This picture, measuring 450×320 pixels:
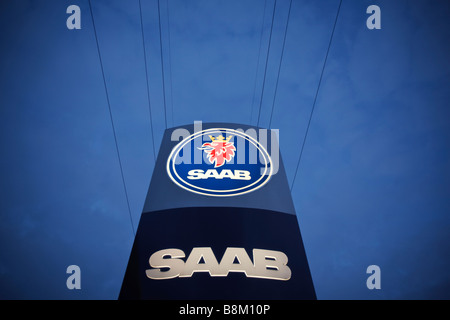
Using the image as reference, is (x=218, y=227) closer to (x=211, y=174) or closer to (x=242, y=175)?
(x=211, y=174)

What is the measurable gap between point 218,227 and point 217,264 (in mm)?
1027

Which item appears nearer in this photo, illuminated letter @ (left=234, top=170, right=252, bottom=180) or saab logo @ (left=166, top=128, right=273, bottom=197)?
saab logo @ (left=166, top=128, right=273, bottom=197)

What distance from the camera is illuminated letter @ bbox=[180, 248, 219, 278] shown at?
20.3ft

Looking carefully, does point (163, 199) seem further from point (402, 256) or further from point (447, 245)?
point (447, 245)

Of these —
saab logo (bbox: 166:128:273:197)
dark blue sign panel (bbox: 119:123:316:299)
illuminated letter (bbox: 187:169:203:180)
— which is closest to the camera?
dark blue sign panel (bbox: 119:123:316:299)

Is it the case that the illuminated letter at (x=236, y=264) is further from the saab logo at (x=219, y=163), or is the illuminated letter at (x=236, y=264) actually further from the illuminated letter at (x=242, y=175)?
the illuminated letter at (x=242, y=175)

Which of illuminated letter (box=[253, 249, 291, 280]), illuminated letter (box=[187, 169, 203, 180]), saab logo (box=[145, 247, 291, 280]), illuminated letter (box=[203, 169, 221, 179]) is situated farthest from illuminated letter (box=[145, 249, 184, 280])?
illuminated letter (box=[203, 169, 221, 179])

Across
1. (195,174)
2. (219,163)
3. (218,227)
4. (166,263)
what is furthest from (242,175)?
(166,263)

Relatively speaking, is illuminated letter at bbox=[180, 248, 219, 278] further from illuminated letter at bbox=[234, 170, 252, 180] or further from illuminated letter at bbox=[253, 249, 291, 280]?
illuminated letter at bbox=[234, 170, 252, 180]

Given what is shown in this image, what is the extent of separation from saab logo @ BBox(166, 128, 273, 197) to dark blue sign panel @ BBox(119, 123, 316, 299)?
1.2 inches

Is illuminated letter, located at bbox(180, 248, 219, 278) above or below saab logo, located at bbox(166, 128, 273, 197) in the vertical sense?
below

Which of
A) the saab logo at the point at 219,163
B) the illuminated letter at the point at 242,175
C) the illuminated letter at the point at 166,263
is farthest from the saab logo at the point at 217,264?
the illuminated letter at the point at 242,175
